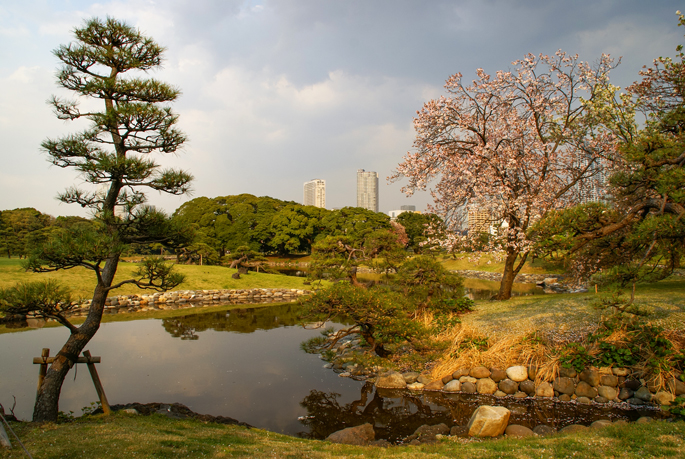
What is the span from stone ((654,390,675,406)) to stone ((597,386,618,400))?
645 millimetres

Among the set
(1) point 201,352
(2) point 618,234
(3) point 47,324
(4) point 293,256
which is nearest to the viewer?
(2) point 618,234

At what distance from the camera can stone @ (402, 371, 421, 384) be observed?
29.3 ft

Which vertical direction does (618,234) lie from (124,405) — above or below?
above

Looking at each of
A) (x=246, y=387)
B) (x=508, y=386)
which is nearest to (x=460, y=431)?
(x=508, y=386)

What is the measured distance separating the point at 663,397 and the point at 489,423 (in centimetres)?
373

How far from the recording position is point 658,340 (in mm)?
7449

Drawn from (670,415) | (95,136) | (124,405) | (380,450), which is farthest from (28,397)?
(670,415)

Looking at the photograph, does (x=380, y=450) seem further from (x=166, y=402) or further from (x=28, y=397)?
(x=28, y=397)

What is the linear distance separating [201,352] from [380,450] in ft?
29.1

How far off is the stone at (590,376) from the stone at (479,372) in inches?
73.7

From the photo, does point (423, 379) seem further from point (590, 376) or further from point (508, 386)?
point (590, 376)

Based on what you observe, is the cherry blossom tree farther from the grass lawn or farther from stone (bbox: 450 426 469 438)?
the grass lawn

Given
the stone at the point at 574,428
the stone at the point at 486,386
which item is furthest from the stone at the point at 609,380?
the stone at the point at 574,428

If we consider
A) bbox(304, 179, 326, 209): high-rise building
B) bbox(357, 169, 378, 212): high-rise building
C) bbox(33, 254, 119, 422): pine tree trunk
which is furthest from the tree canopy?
bbox(357, 169, 378, 212): high-rise building
